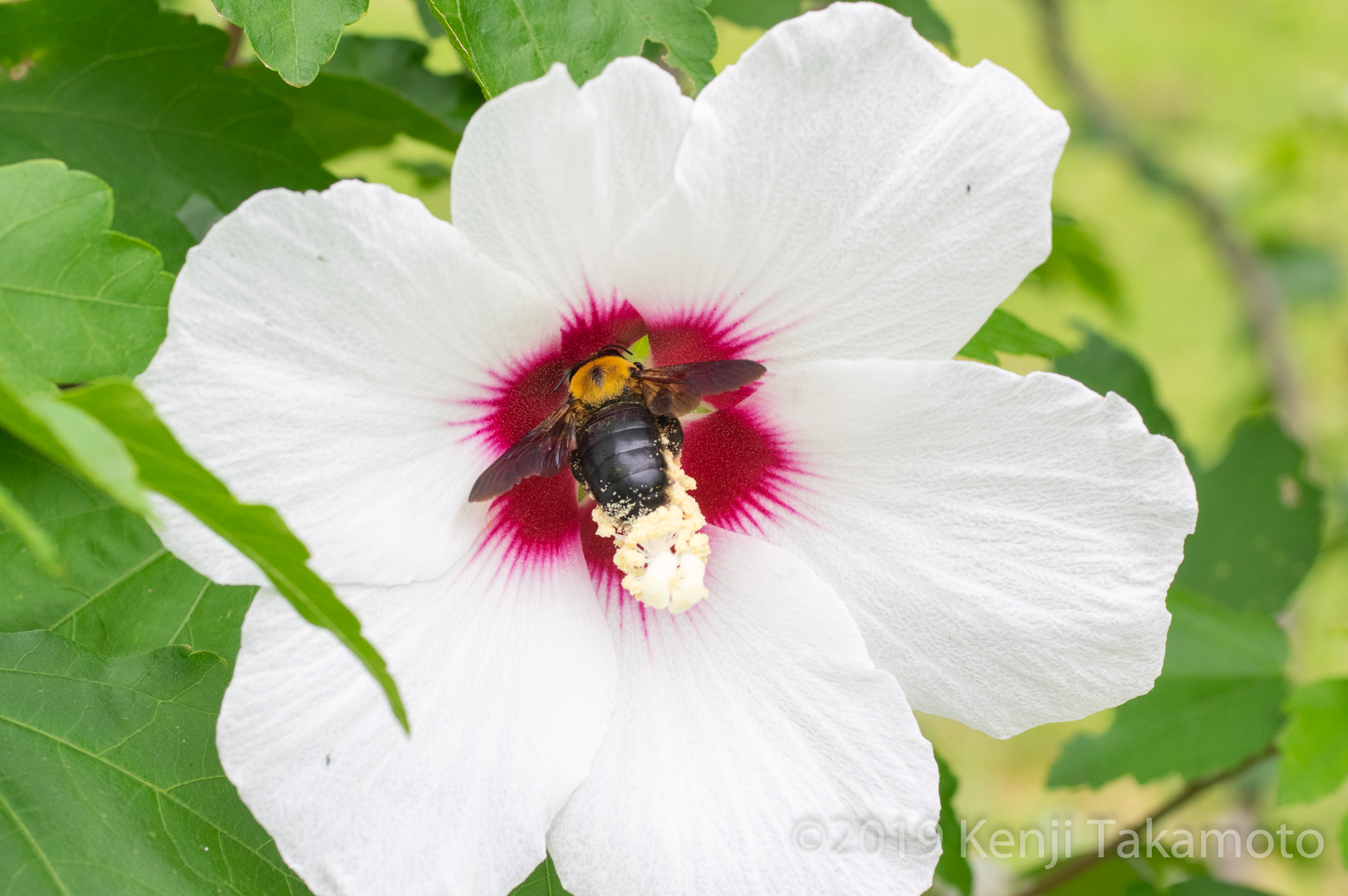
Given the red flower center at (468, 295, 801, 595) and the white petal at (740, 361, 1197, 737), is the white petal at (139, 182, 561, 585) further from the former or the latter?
the white petal at (740, 361, 1197, 737)

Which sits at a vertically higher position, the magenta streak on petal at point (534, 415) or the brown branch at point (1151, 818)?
the magenta streak on petal at point (534, 415)

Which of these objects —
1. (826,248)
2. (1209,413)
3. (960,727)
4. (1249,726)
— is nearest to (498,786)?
(826,248)

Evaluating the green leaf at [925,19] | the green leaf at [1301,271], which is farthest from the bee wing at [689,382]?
the green leaf at [1301,271]

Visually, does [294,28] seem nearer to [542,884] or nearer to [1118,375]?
[542,884]

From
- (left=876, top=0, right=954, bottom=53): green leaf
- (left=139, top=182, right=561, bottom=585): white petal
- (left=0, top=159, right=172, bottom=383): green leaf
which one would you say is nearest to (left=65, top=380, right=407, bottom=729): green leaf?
(left=139, top=182, right=561, bottom=585): white petal

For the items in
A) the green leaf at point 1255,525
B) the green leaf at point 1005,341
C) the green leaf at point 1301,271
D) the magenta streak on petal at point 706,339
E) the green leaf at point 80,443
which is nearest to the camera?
the green leaf at point 80,443

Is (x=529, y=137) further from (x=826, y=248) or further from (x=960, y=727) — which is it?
(x=960, y=727)

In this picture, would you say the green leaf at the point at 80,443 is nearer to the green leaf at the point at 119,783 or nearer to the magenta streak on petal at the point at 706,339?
the green leaf at the point at 119,783

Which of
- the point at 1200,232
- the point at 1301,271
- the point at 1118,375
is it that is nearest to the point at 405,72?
the point at 1118,375
